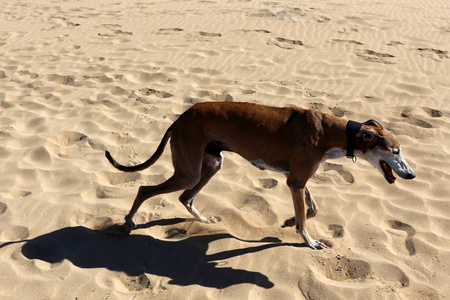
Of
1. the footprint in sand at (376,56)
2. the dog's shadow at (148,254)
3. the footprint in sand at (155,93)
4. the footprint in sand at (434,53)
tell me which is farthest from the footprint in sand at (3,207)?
the footprint in sand at (434,53)

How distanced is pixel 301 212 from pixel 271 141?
2.31ft

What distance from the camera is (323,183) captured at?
225 inches

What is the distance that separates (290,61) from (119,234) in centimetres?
578

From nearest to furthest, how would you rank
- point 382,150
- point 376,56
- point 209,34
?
point 382,150 → point 376,56 → point 209,34

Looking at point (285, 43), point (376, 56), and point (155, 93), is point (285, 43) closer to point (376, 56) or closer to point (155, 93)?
point (376, 56)

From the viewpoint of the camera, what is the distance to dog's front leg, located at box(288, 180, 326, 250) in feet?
14.4

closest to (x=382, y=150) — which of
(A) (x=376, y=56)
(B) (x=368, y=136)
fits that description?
(B) (x=368, y=136)

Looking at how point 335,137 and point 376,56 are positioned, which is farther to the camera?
point 376,56

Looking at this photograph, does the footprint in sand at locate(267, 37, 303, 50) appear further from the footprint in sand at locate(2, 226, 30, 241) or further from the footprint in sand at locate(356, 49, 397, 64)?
the footprint in sand at locate(2, 226, 30, 241)

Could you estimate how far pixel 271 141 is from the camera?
4.48 metres

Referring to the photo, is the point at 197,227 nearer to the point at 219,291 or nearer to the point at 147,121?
the point at 219,291

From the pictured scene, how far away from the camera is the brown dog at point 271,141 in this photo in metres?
4.33

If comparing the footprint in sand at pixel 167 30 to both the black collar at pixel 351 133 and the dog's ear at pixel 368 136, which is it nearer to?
the black collar at pixel 351 133

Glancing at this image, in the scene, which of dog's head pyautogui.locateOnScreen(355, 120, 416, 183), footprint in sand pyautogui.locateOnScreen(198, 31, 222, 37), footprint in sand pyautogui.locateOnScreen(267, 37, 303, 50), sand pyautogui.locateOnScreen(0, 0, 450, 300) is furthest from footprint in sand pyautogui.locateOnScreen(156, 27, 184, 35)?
dog's head pyautogui.locateOnScreen(355, 120, 416, 183)
